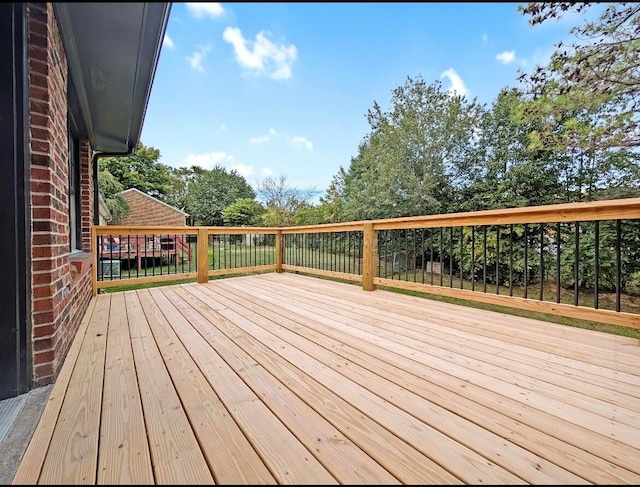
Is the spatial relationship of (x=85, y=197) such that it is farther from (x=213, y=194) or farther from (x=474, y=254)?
(x=213, y=194)

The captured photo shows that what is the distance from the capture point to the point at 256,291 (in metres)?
3.66

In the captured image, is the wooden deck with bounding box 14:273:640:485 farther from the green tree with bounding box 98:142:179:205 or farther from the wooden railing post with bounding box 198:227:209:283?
the green tree with bounding box 98:142:179:205

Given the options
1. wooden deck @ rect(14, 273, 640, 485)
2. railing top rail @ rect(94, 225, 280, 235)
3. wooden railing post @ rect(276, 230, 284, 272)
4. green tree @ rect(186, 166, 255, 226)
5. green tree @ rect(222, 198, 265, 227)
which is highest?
green tree @ rect(186, 166, 255, 226)

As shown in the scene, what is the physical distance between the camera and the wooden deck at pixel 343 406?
88 cm

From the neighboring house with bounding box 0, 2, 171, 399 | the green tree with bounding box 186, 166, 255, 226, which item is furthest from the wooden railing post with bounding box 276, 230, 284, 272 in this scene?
the green tree with bounding box 186, 166, 255, 226

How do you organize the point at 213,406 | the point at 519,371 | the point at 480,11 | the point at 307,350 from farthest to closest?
1. the point at 307,350
2. the point at 519,371
3. the point at 213,406
4. the point at 480,11

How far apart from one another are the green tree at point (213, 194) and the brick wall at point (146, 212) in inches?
328

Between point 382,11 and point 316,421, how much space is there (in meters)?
1.37

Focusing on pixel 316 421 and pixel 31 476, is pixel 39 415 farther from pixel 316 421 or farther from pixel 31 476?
pixel 316 421

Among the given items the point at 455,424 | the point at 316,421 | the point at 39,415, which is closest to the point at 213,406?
the point at 316,421

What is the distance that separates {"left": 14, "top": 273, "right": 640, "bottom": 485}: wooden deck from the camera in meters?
0.88

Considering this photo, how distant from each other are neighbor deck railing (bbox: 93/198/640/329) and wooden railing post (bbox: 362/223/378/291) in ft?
0.04

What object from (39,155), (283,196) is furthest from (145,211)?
(39,155)

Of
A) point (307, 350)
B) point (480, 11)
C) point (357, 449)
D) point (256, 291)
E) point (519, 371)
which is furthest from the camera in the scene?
point (256, 291)
